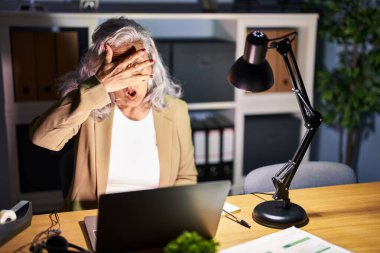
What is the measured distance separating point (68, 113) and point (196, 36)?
179 centimetres

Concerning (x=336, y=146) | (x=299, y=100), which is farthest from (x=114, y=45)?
(x=336, y=146)

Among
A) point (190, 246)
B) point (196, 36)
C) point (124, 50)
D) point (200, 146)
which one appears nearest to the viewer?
point (190, 246)

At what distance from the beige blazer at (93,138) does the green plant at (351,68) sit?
1346 millimetres

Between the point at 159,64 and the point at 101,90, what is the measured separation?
0.48 metres

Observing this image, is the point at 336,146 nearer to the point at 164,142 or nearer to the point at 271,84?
the point at 164,142

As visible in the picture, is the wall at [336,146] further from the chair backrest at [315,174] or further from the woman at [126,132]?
the woman at [126,132]

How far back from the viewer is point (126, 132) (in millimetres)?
1894

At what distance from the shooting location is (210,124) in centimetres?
291

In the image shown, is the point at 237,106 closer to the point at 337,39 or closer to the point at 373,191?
the point at 337,39

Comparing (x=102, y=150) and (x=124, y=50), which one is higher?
(x=124, y=50)

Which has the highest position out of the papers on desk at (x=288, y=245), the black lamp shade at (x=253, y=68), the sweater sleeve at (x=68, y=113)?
the black lamp shade at (x=253, y=68)

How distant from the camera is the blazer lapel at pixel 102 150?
179 centimetres

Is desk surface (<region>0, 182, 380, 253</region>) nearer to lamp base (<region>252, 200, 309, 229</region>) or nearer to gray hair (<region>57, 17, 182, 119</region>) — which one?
lamp base (<region>252, 200, 309, 229</region>)

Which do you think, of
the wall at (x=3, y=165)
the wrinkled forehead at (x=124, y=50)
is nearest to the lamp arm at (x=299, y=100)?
the wrinkled forehead at (x=124, y=50)
